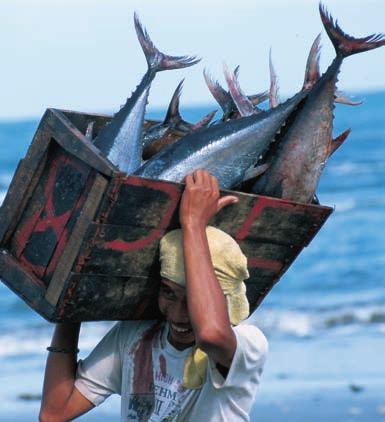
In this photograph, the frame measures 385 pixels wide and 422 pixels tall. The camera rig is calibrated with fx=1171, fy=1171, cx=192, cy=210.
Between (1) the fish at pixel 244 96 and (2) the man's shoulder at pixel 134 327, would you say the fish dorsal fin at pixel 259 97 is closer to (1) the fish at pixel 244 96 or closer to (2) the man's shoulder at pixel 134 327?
(1) the fish at pixel 244 96

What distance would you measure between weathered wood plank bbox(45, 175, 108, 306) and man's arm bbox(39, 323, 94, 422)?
39 centimetres

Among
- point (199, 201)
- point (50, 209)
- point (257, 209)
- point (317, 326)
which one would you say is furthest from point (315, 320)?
point (199, 201)

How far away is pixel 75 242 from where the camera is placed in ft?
11.1

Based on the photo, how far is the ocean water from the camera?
9.23m

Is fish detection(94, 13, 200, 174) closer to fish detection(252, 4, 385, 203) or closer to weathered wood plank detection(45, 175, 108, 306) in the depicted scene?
weathered wood plank detection(45, 175, 108, 306)

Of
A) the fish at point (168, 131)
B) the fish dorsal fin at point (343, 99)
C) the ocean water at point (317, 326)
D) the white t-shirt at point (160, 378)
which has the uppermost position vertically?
the ocean water at point (317, 326)

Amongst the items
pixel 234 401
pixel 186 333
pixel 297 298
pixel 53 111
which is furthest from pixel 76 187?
pixel 297 298

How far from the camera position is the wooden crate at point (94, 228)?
3328 millimetres

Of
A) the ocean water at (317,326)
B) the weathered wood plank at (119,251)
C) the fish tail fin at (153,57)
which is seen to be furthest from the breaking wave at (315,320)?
the weathered wood plank at (119,251)

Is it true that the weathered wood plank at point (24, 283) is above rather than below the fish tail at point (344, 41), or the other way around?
below

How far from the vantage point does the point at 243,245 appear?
3664mm

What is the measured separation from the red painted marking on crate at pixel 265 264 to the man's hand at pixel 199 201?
0.37 m

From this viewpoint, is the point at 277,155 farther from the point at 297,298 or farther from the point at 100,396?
the point at 297,298

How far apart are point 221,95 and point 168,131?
24 cm
